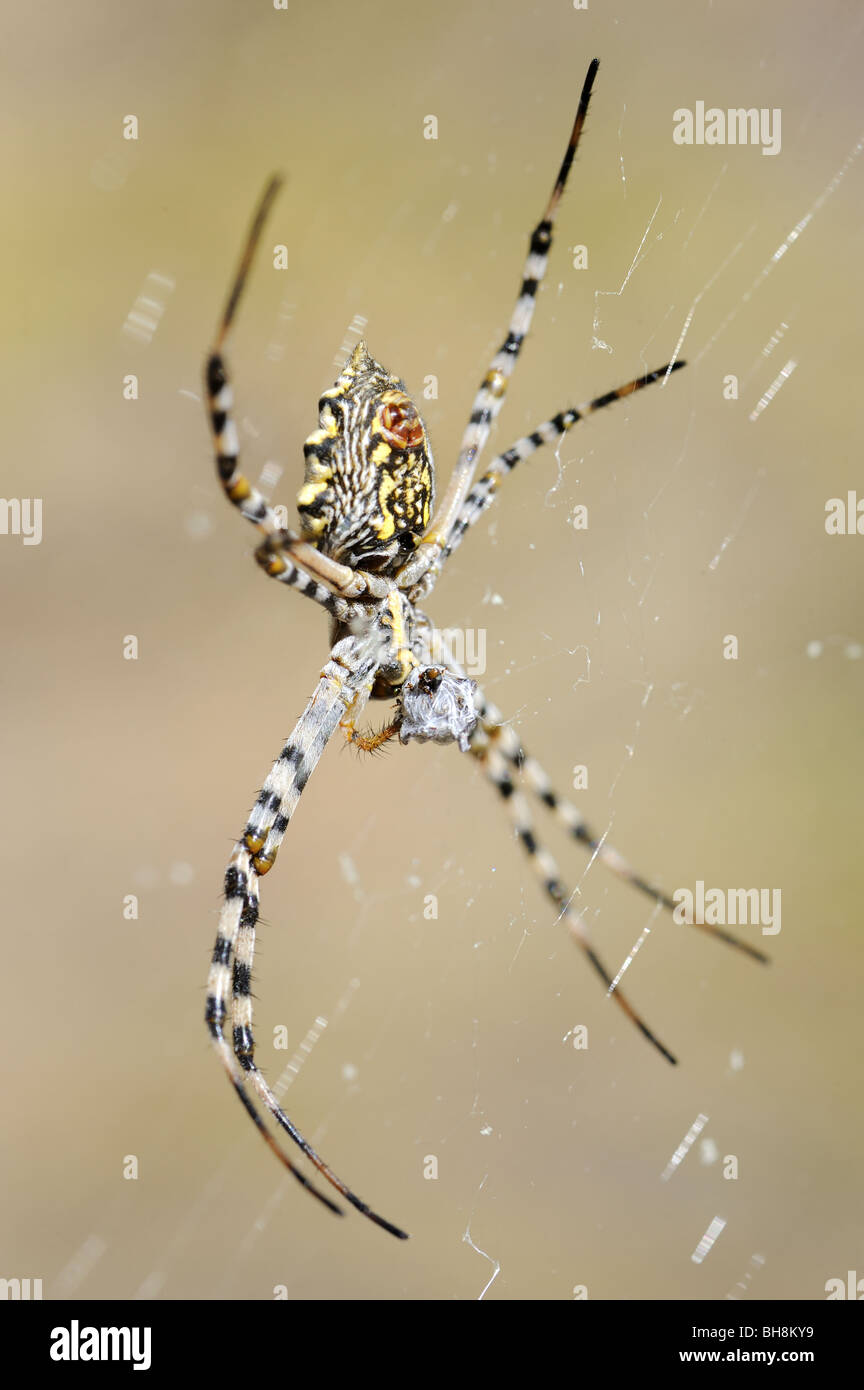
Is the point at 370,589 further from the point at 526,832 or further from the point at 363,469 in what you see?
the point at 526,832

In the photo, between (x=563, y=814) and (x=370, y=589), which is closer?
(x=370, y=589)

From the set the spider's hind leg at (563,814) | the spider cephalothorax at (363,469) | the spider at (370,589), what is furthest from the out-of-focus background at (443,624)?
the spider cephalothorax at (363,469)

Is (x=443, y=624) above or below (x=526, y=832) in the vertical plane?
above

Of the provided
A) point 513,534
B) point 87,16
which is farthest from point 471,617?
point 87,16

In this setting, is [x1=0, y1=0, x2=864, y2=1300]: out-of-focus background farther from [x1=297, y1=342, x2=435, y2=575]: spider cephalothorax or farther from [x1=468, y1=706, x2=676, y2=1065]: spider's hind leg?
[x1=297, y1=342, x2=435, y2=575]: spider cephalothorax

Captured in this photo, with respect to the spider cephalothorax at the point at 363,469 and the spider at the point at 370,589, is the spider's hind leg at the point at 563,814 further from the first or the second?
the spider cephalothorax at the point at 363,469

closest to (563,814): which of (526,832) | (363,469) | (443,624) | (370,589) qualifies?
(526,832)
